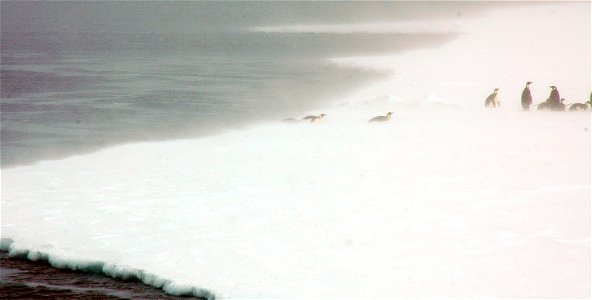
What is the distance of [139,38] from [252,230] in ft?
146

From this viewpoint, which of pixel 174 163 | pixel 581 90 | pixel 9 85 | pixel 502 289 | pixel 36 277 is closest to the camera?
pixel 502 289

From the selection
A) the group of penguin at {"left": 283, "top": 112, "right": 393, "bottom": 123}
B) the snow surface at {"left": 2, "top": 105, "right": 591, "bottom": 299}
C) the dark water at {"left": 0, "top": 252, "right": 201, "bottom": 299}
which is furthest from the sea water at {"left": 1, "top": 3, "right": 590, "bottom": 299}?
the group of penguin at {"left": 283, "top": 112, "right": 393, "bottom": 123}

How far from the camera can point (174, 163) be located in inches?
533

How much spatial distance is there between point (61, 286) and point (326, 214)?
336 centimetres

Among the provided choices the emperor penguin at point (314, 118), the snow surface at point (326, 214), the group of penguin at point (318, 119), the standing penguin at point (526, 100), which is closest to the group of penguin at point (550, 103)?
the standing penguin at point (526, 100)

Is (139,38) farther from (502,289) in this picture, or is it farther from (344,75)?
(502,289)

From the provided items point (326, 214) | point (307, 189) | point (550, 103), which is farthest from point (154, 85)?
point (326, 214)

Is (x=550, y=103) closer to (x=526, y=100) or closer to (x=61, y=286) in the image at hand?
(x=526, y=100)

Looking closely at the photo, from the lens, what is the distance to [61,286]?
861 cm

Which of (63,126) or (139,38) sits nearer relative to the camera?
(63,126)

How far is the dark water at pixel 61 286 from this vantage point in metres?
8.36

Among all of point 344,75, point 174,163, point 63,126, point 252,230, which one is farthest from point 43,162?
point 344,75

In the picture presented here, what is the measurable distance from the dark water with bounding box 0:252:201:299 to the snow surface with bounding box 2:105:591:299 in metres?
0.16

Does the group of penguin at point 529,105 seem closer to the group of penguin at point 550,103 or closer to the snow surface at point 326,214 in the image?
the group of penguin at point 550,103
